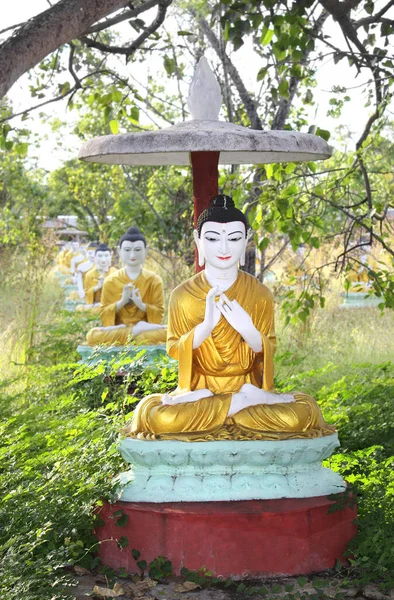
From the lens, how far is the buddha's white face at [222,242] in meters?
4.50

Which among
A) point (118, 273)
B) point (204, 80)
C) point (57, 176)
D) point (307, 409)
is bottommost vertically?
point (307, 409)

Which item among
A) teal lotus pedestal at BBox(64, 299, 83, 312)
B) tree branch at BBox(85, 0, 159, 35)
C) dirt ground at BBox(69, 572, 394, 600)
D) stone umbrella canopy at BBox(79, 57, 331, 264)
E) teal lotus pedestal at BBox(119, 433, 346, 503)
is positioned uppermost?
tree branch at BBox(85, 0, 159, 35)

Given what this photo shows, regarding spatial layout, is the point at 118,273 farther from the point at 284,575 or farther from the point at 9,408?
the point at 284,575

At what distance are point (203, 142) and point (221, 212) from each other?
55cm

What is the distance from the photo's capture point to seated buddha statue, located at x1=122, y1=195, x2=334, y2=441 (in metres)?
4.34

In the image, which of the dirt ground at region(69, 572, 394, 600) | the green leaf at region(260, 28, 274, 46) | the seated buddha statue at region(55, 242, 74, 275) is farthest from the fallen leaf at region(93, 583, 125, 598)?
the seated buddha statue at region(55, 242, 74, 275)

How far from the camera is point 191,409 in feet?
14.3

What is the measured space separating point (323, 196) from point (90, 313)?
4804 mm

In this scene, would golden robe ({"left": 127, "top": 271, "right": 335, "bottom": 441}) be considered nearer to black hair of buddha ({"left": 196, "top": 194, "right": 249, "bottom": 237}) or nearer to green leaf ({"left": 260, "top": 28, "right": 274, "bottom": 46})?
black hair of buddha ({"left": 196, "top": 194, "right": 249, "bottom": 237})

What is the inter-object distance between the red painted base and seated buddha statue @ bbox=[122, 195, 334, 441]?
0.36 meters

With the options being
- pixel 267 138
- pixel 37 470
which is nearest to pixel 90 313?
pixel 37 470

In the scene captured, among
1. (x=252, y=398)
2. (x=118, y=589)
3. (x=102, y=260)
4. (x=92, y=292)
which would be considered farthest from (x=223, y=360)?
(x=102, y=260)

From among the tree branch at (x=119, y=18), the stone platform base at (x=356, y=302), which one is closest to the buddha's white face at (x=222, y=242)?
the tree branch at (x=119, y=18)

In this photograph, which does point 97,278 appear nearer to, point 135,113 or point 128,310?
point 128,310
